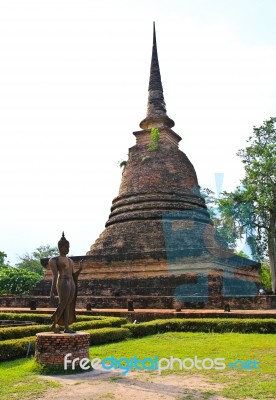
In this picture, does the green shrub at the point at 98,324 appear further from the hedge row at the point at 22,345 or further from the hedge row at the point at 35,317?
the hedge row at the point at 35,317

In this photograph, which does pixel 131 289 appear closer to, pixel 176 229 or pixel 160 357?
pixel 176 229

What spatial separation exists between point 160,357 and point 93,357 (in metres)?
1.31

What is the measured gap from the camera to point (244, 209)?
26.8m

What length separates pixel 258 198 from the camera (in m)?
25.0

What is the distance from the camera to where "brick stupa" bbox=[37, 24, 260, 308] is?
60.3 ft

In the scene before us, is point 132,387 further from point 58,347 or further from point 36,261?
point 36,261

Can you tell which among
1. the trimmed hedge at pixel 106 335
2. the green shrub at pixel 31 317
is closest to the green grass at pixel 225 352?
the trimmed hedge at pixel 106 335

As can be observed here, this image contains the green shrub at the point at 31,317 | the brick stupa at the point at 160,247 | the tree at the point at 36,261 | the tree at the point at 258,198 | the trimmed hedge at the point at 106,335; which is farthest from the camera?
the tree at the point at 36,261

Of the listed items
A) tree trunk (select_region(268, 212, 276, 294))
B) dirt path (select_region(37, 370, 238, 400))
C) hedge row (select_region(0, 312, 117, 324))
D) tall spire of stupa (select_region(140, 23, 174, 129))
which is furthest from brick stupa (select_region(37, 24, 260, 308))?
dirt path (select_region(37, 370, 238, 400))

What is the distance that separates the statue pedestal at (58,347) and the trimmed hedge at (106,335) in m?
2.69

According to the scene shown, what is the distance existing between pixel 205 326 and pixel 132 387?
6846 millimetres

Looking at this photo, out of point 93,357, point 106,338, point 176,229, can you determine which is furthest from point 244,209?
point 93,357

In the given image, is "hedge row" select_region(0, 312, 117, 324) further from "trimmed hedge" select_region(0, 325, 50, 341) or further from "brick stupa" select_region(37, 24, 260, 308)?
"brick stupa" select_region(37, 24, 260, 308)

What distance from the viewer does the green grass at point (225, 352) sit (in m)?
5.98
